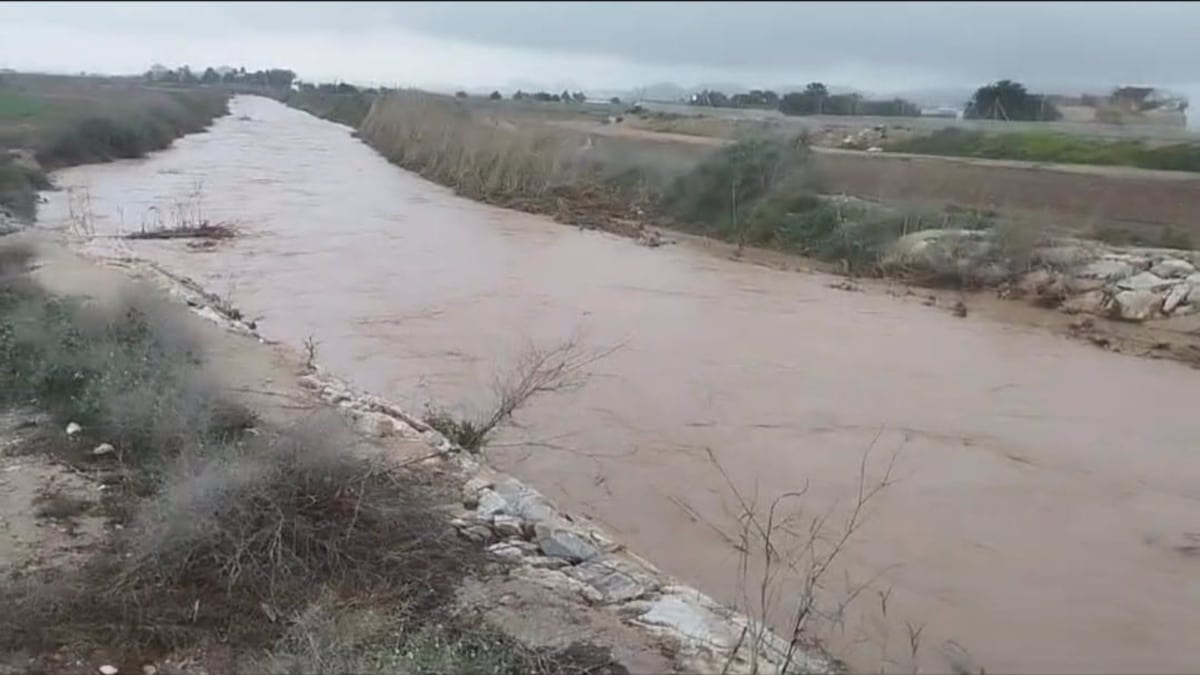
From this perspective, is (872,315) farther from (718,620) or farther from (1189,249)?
(718,620)

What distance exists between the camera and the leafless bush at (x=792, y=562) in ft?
19.1

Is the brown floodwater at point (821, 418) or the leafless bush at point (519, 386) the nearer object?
the brown floodwater at point (821, 418)

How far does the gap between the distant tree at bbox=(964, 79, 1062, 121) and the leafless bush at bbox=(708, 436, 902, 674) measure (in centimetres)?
3949

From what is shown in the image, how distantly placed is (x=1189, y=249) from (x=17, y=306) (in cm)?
1690

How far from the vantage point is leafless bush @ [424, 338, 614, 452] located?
29.3 ft

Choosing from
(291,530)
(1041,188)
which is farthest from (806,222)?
(291,530)

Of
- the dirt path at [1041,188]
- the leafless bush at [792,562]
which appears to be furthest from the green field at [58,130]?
the leafless bush at [792,562]

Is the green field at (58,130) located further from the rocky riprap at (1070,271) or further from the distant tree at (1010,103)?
the distant tree at (1010,103)

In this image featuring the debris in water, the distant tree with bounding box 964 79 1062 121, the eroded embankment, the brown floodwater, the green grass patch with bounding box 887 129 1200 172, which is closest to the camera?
the eroded embankment

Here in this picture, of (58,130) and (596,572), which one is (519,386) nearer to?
(596,572)

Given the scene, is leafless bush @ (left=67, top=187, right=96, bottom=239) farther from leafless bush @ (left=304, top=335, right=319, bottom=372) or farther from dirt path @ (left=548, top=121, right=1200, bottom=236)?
dirt path @ (left=548, top=121, right=1200, bottom=236)

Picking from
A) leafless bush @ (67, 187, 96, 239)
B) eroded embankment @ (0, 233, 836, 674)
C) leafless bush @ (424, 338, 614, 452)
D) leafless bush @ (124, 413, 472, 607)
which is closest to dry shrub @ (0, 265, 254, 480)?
eroded embankment @ (0, 233, 836, 674)

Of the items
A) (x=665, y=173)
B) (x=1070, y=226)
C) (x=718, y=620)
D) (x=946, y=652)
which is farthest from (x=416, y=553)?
(x=665, y=173)

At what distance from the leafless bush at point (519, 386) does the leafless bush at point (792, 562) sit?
177 cm
